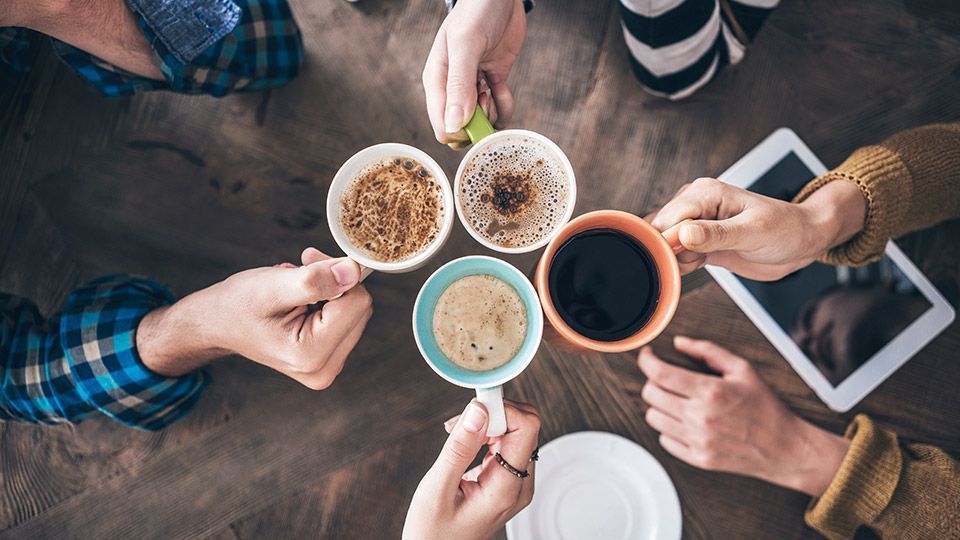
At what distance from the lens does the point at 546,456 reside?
1.21 m

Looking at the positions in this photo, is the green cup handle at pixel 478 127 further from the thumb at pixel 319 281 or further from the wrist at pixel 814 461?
the wrist at pixel 814 461

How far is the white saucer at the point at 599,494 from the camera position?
1.20m

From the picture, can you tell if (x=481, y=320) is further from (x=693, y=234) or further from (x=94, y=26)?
(x=94, y=26)

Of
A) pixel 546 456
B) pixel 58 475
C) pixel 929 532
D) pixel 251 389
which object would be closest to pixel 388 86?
pixel 251 389

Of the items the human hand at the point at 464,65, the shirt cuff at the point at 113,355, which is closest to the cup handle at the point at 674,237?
the human hand at the point at 464,65

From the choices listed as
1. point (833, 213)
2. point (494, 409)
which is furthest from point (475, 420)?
point (833, 213)

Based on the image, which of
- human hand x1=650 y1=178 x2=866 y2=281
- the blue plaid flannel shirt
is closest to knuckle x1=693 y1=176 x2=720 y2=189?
human hand x1=650 y1=178 x2=866 y2=281

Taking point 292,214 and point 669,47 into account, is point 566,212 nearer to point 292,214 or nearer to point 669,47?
point 669,47

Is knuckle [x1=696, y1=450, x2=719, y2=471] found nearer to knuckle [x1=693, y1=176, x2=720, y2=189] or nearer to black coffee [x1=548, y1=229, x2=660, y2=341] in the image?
black coffee [x1=548, y1=229, x2=660, y2=341]

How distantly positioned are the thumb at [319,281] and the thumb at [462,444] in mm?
277

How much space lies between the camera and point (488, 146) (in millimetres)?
950

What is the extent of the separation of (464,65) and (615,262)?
1.35 feet

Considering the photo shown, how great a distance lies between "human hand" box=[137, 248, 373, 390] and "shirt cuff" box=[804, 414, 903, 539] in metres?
1.00

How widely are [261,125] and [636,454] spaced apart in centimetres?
112
